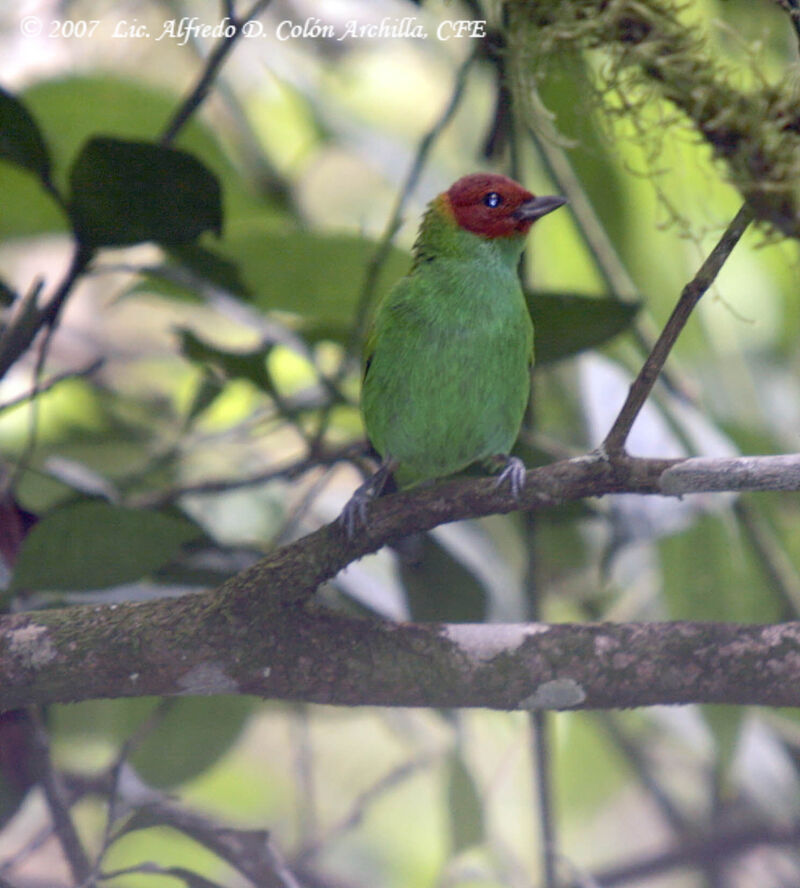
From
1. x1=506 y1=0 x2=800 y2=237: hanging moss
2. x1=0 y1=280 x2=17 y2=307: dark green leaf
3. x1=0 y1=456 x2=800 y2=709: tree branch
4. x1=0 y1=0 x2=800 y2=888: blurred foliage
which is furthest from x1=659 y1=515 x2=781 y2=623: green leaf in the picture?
x1=0 y1=280 x2=17 y2=307: dark green leaf

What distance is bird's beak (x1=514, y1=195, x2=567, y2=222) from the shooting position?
7.63 ft

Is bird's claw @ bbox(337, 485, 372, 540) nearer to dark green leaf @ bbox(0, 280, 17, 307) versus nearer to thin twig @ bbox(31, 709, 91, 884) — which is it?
thin twig @ bbox(31, 709, 91, 884)

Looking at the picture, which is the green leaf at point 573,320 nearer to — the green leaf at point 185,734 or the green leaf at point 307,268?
the green leaf at point 307,268

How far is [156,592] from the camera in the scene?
2289 millimetres

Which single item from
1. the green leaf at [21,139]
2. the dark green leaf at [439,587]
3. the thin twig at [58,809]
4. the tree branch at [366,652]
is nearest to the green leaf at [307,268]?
the green leaf at [21,139]

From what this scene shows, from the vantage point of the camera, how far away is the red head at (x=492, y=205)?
2418 millimetres

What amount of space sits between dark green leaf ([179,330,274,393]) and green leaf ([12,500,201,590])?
592 mm

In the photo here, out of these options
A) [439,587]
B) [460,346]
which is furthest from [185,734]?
[460,346]

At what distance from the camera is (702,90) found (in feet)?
5.80

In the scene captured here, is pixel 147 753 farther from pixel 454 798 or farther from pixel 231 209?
pixel 231 209

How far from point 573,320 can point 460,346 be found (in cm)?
25

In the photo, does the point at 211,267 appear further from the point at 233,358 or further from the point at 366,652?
the point at 366,652

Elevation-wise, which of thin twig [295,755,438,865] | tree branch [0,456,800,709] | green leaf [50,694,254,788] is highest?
tree branch [0,456,800,709]

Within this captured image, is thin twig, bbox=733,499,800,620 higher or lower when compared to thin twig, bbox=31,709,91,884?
higher
